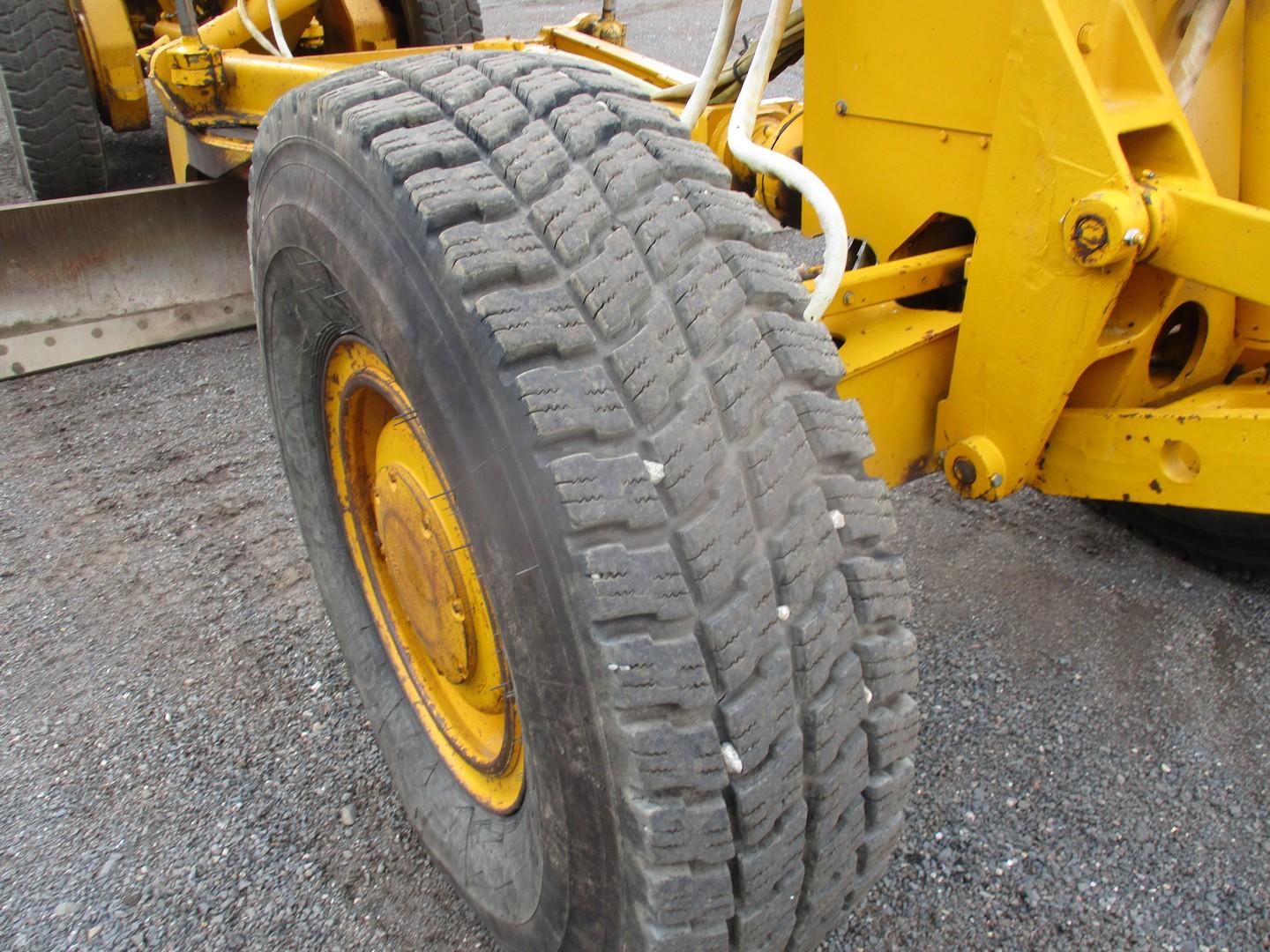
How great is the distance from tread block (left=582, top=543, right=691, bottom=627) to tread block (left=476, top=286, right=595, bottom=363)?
0.25 m

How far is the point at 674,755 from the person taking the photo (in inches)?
48.3

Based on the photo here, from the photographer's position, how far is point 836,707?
1.34 m

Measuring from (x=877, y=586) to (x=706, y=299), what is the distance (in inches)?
17.7

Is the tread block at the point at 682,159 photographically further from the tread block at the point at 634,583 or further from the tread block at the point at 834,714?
the tread block at the point at 834,714

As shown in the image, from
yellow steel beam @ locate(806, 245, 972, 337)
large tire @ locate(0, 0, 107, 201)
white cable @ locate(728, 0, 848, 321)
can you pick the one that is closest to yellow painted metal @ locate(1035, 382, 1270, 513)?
yellow steel beam @ locate(806, 245, 972, 337)

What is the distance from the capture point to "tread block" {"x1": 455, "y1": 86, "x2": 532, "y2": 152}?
4.55 ft

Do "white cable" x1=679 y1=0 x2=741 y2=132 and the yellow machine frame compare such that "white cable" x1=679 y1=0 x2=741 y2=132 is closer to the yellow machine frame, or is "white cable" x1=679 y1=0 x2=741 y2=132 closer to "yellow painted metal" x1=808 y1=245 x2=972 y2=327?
the yellow machine frame

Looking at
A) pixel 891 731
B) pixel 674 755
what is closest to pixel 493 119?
pixel 674 755

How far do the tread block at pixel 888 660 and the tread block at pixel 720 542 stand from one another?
0.84 ft

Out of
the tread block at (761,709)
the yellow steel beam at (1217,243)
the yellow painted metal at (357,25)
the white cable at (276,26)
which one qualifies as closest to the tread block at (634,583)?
the tread block at (761,709)

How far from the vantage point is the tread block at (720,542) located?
121 cm

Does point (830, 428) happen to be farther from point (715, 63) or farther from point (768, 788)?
point (715, 63)

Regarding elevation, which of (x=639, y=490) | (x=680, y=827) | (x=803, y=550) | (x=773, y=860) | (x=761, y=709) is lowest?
(x=773, y=860)

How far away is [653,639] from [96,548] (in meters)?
2.54
